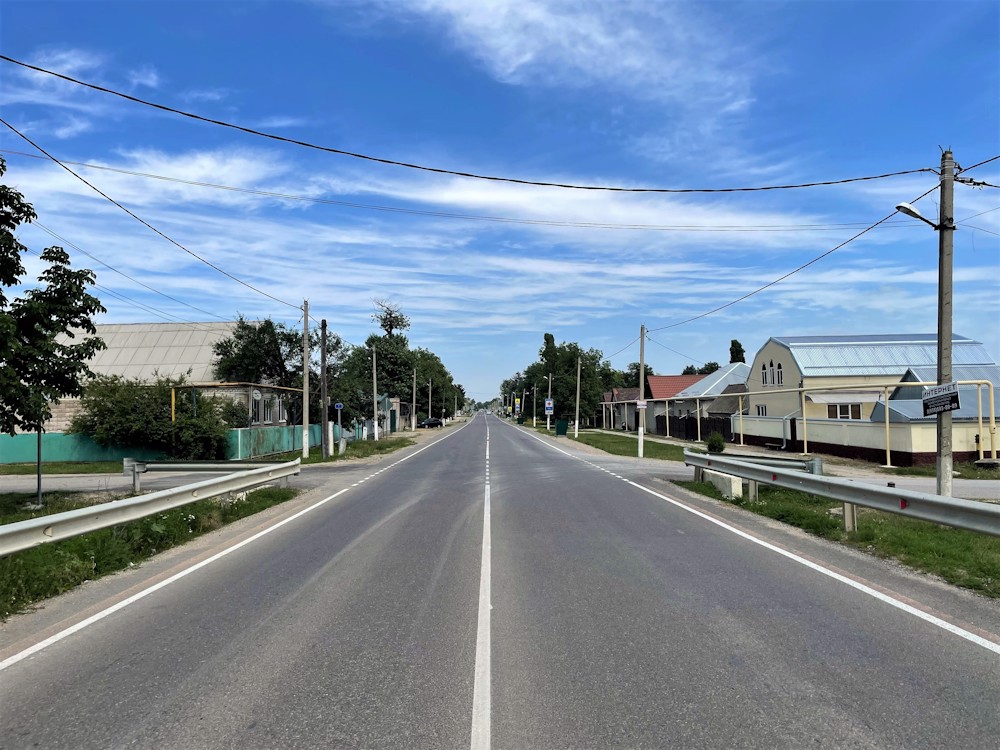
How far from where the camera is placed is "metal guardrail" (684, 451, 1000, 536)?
25.2ft

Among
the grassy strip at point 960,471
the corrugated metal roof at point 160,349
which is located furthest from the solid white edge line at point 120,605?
the corrugated metal roof at point 160,349

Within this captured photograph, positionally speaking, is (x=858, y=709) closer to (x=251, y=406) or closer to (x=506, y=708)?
(x=506, y=708)

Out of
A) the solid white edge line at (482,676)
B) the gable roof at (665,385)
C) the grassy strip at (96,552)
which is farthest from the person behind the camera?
the gable roof at (665,385)

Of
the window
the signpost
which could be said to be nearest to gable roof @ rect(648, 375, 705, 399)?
the window

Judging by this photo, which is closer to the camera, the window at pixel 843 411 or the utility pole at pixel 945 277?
the utility pole at pixel 945 277

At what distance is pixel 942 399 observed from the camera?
1293 centimetres

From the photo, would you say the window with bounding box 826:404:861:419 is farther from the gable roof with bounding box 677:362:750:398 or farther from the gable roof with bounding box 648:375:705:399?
the gable roof with bounding box 648:375:705:399

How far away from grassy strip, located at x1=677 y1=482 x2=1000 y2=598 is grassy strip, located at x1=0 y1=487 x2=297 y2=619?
955 centimetres

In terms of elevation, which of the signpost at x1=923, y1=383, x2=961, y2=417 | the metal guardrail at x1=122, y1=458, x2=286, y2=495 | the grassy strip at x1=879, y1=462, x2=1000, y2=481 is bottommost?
the grassy strip at x1=879, y1=462, x2=1000, y2=481

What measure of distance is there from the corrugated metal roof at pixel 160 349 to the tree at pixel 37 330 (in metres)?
37.4

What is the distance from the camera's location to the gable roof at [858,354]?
1651 inches

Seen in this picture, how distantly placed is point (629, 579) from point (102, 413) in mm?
31804

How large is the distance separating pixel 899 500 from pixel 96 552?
10.3 m

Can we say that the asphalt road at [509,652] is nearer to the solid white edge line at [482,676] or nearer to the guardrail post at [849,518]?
the solid white edge line at [482,676]
